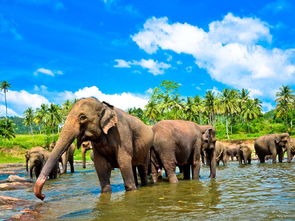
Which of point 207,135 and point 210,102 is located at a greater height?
point 210,102

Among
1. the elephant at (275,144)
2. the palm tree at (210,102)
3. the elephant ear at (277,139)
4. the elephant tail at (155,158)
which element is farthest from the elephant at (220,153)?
the palm tree at (210,102)

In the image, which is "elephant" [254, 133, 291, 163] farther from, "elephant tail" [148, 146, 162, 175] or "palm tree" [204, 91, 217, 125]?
"palm tree" [204, 91, 217, 125]

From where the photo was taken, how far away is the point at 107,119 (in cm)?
748

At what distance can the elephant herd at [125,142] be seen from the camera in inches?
270

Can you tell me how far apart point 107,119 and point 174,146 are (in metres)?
3.46

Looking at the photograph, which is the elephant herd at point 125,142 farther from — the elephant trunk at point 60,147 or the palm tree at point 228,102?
the palm tree at point 228,102

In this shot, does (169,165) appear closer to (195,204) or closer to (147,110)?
(195,204)

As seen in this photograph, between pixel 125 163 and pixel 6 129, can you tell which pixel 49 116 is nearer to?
pixel 6 129

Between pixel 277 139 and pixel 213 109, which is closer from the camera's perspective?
pixel 277 139

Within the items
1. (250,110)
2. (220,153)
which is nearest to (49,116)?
(250,110)

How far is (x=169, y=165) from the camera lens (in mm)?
10188

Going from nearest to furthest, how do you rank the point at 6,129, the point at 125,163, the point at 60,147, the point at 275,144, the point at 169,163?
the point at 60,147 < the point at 125,163 < the point at 169,163 < the point at 275,144 < the point at 6,129

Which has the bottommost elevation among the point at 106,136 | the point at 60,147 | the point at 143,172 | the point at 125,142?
the point at 143,172

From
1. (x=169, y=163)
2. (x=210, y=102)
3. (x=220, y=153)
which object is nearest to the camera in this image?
(x=169, y=163)
